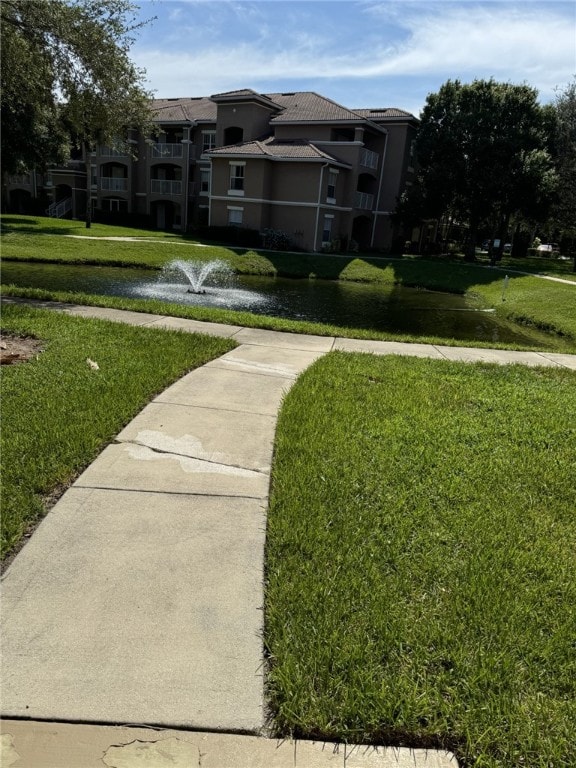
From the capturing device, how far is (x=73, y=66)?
11.1 m

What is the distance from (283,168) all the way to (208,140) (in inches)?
436

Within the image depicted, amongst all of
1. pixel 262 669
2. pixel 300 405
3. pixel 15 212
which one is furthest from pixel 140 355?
pixel 15 212

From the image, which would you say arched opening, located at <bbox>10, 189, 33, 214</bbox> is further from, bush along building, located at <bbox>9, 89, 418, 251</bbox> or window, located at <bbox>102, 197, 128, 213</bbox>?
bush along building, located at <bbox>9, 89, 418, 251</bbox>

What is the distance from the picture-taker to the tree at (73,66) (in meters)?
10.1

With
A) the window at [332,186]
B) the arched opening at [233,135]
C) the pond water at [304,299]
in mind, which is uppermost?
A: the arched opening at [233,135]

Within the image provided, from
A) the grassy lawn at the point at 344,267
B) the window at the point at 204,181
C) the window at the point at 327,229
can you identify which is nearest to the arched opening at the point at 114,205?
the window at the point at 204,181

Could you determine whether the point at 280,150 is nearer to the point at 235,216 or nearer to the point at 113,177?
the point at 235,216

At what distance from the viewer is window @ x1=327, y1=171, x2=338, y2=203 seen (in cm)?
3441

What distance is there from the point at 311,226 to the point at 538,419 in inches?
1185

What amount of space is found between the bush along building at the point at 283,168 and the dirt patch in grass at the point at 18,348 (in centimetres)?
2580

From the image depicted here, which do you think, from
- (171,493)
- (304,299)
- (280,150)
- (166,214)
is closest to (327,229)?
(280,150)

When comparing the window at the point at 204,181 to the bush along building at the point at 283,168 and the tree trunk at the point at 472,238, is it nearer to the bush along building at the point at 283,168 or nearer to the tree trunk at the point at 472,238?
the bush along building at the point at 283,168

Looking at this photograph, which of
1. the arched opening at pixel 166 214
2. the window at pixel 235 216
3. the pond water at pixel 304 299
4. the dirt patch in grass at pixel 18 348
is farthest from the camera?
the arched opening at pixel 166 214

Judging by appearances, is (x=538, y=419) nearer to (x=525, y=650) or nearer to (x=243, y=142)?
(x=525, y=650)
